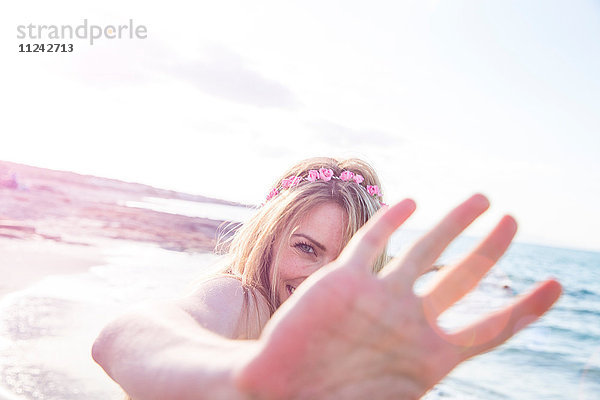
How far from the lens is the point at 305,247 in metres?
2.72

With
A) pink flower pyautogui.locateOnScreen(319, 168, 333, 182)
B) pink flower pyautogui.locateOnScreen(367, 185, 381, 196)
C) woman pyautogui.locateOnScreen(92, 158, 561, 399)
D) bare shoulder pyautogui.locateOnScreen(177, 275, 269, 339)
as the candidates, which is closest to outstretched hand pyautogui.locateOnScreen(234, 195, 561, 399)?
woman pyautogui.locateOnScreen(92, 158, 561, 399)

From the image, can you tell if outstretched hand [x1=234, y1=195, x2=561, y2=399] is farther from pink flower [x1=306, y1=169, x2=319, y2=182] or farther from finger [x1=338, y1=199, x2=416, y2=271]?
pink flower [x1=306, y1=169, x2=319, y2=182]

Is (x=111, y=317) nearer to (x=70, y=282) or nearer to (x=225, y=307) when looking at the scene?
(x=70, y=282)

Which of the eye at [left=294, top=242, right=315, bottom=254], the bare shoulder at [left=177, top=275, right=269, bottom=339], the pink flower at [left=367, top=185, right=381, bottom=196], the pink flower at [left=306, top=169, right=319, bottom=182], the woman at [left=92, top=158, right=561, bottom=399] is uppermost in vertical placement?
the woman at [left=92, top=158, right=561, bottom=399]

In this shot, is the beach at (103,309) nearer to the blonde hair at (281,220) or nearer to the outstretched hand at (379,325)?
the blonde hair at (281,220)

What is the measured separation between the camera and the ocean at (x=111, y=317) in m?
4.47

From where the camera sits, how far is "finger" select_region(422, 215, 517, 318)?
37.9 inches

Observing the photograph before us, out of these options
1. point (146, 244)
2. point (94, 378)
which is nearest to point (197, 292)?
point (94, 378)

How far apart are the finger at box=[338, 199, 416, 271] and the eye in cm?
179

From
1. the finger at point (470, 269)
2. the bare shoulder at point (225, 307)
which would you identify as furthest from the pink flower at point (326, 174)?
the finger at point (470, 269)

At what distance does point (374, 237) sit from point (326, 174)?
83.4 inches

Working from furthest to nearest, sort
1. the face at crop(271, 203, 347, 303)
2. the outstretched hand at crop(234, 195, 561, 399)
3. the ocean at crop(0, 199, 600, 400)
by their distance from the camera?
1. the ocean at crop(0, 199, 600, 400)
2. the face at crop(271, 203, 347, 303)
3. the outstretched hand at crop(234, 195, 561, 399)

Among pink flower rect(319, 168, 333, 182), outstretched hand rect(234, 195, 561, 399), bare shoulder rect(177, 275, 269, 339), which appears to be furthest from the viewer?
pink flower rect(319, 168, 333, 182)

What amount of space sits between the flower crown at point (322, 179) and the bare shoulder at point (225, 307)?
3.36ft
